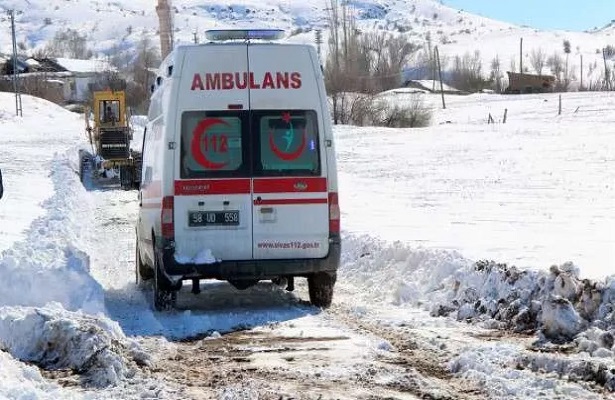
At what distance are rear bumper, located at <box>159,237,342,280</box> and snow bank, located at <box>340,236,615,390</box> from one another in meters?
1.20

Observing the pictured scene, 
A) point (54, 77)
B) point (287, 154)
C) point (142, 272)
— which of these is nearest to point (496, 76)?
point (54, 77)

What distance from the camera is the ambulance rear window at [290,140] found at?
10234 millimetres

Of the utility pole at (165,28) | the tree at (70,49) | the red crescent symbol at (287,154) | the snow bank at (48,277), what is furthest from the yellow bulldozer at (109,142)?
the tree at (70,49)

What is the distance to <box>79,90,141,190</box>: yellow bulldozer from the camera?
31553mm

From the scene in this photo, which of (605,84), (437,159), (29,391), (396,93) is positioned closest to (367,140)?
(437,159)

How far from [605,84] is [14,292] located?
100 meters

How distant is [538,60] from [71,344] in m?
131

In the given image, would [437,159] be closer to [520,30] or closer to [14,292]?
[14,292]

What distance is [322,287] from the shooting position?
1049cm

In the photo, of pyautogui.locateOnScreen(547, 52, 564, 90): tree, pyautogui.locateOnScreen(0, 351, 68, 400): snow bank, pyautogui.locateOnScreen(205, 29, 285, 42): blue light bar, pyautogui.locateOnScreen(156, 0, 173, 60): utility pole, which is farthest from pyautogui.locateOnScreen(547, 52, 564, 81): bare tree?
pyautogui.locateOnScreen(0, 351, 68, 400): snow bank

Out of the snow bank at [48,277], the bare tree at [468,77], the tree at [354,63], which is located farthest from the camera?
the bare tree at [468,77]

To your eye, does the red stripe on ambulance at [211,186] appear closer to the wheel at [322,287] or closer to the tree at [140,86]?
the wheel at [322,287]

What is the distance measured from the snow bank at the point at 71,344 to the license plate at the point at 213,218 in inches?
83.1

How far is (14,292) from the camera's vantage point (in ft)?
31.0
